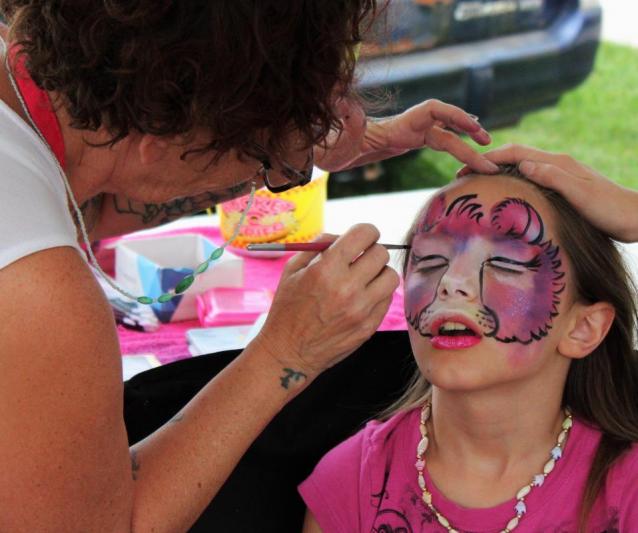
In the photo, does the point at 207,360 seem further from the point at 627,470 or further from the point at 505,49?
the point at 505,49

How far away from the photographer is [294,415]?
174 cm

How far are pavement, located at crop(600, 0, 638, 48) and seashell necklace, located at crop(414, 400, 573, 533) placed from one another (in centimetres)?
537

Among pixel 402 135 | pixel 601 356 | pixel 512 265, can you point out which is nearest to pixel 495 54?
pixel 402 135

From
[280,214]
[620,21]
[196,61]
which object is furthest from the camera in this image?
[620,21]

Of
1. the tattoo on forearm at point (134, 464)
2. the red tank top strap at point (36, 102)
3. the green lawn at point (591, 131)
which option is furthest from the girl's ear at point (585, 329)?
the green lawn at point (591, 131)

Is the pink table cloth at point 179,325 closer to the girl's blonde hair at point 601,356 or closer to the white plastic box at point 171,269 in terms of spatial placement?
the white plastic box at point 171,269

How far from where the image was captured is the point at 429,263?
1.56 m

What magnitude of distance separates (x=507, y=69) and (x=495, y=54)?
0.36 ft

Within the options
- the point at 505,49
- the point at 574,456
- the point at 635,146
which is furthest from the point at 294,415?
the point at 635,146

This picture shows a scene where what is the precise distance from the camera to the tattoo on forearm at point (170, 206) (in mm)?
1837

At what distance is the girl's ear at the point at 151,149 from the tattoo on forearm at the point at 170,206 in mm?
481

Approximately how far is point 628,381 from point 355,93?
0.64 m

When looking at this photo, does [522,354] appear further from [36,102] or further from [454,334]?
[36,102]

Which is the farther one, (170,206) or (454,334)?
(170,206)
